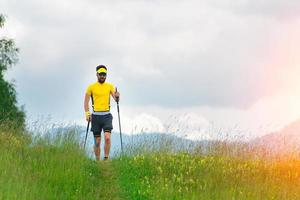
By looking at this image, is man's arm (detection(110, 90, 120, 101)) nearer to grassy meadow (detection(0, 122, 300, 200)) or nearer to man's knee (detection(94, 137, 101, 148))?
man's knee (detection(94, 137, 101, 148))

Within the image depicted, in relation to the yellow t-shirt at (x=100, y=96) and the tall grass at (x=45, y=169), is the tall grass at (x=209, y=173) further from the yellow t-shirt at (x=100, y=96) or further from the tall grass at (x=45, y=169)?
the yellow t-shirt at (x=100, y=96)

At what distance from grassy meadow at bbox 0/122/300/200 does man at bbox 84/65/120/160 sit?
0.68m

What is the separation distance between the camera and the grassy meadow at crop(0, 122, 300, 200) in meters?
15.2

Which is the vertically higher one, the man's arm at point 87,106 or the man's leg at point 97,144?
the man's arm at point 87,106

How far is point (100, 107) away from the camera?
69.2 feet

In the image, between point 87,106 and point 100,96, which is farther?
point 87,106

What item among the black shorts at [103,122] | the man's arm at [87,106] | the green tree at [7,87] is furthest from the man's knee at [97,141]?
the green tree at [7,87]

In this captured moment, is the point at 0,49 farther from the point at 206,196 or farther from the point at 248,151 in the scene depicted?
the point at 206,196

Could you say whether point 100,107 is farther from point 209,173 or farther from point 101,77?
point 209,173

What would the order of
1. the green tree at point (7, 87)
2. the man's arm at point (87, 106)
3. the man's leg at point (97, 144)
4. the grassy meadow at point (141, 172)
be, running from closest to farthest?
the grassy meadow at point (141, 172) < the man's leg at point (97, 144) < the man's arm at point (87, 106) < the green tree at point (7, 87)

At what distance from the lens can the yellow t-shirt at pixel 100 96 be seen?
21.0 meters

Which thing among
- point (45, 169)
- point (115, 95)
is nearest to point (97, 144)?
point (115, 95)

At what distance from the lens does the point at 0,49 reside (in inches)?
1967

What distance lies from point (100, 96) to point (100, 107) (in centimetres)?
35
